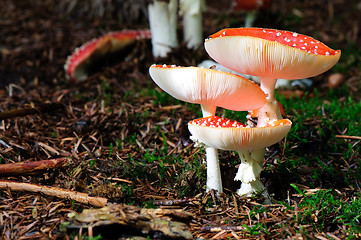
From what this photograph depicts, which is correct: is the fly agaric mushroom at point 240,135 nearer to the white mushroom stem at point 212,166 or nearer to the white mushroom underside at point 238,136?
the white mushroom underside at point 238,136

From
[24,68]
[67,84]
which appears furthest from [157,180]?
[24,68]

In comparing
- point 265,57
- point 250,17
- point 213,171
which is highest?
point 250,17

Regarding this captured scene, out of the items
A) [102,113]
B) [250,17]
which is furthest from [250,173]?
[250,17]

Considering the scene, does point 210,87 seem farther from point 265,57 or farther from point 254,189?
point 254,189

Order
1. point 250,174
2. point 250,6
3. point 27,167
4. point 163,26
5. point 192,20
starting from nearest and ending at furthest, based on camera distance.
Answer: point 250,174 → point 27,167 → point 163,26 → point 192,20 → point 250,6

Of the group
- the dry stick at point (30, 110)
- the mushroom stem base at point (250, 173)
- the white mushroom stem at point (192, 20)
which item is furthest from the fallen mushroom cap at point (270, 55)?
the white mushroom stem at point (192, 20)

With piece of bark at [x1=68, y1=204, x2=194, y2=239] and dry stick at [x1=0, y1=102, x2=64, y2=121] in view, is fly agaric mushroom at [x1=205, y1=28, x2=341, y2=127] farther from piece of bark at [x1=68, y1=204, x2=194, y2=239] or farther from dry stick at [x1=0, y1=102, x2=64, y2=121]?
dry stick at [x1=0, y1=102, x2=64, y2=121]

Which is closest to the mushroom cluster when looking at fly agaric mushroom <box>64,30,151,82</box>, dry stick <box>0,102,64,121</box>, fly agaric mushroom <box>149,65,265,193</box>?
fly agaric mushroom <box>149,65,265,193</box>

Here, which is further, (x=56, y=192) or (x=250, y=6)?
(x=250, y=6)
